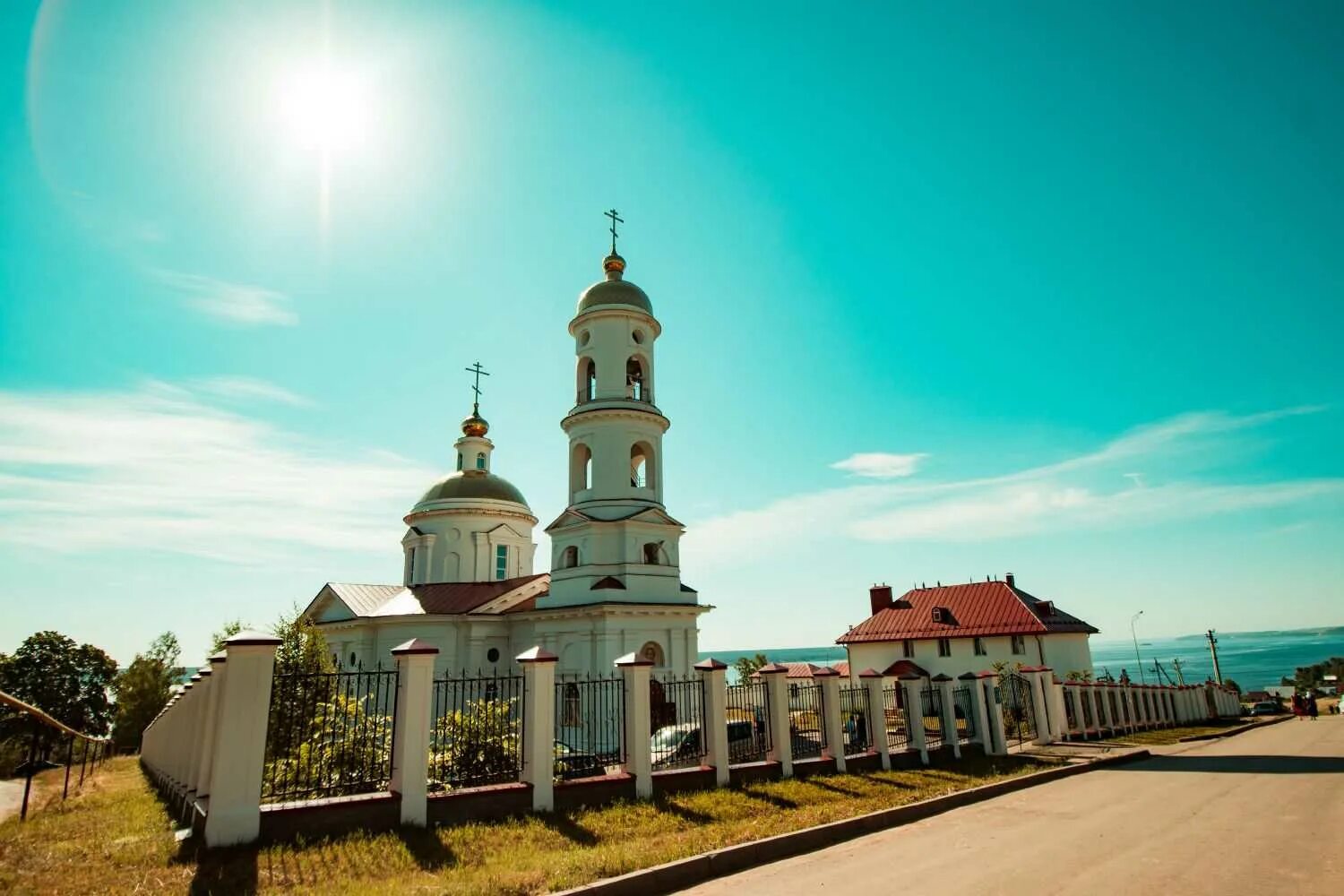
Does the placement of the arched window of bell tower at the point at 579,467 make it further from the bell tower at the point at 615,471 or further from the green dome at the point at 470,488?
the green dome at the point at 470,488

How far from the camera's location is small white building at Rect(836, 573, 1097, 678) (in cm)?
3894

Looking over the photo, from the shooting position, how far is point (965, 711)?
17172 millimetres

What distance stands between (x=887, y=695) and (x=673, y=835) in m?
28.3

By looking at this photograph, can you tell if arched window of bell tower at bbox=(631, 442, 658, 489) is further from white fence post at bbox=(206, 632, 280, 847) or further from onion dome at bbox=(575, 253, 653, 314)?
white fence post at bbox=(206, 632, 280, 847)

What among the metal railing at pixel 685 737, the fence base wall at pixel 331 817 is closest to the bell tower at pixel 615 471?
the metal railing at pixel 685 737

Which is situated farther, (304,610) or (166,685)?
(166,685)

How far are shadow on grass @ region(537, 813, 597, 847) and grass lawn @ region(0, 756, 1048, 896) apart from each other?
0.04ft

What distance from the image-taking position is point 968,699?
55.3 ft

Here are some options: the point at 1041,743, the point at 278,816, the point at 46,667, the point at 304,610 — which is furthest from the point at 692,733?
the point at 46,667

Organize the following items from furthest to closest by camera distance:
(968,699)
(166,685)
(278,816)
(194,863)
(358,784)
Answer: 1. (166,685)
2. (968,699)
3. (358,784)
4. (278,816)
5. (194,863)

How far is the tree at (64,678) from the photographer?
4594 cm

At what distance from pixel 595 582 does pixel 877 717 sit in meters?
13.1

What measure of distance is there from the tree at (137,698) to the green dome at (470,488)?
20.1 m

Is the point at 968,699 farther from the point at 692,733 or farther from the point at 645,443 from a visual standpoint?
the point at 645,443
